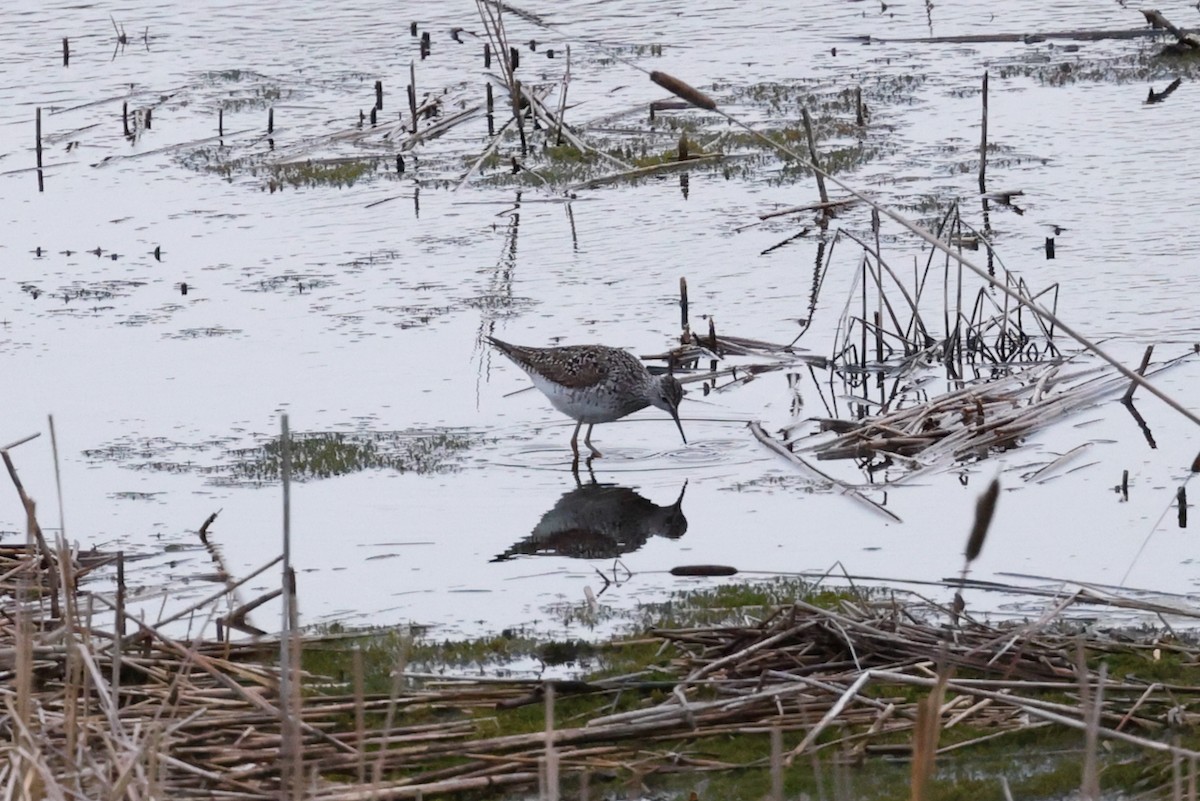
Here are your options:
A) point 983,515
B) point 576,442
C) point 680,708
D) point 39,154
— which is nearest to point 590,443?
point 576,442

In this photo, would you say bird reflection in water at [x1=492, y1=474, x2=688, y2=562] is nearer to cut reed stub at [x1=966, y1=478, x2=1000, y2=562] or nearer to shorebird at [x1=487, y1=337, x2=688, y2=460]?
shorebird at [x1=487, y1=337, x2=688, y2=460]

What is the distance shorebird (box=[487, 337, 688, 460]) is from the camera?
10766 mm

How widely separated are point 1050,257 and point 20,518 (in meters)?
7.55

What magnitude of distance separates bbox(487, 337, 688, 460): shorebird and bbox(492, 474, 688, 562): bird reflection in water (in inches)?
25.5

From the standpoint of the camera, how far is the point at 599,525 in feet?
31.8

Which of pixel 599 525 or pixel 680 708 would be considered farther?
pixel 599 525

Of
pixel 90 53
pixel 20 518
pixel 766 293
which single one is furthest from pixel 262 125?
pixel 20 518

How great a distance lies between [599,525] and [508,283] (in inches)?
189

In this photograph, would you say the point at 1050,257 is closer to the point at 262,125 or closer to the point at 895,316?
the point at 895,316

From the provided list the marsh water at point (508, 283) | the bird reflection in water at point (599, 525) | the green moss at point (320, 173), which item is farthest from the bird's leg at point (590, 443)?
the green moss at point (320, 173)

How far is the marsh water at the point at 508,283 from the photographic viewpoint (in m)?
9.12

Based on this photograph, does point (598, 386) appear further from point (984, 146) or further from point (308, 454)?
point (984, 146)

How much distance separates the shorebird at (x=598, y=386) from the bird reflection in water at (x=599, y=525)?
647 mm

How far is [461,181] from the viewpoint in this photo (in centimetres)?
1728
